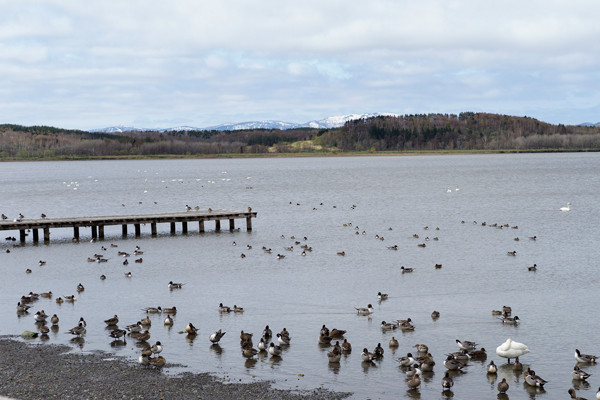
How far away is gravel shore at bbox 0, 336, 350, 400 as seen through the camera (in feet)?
58.3

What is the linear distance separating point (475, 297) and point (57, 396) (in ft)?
60.0

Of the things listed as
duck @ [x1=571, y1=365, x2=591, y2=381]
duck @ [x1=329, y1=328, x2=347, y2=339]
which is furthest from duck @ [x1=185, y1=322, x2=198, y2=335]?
duck @ [x1=571, y1=365, x2=591, y2=381]

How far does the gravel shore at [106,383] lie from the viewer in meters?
17.8

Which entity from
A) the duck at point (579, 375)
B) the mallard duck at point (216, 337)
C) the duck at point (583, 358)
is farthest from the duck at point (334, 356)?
the duck at point (583, 358)

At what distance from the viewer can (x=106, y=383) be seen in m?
18.6

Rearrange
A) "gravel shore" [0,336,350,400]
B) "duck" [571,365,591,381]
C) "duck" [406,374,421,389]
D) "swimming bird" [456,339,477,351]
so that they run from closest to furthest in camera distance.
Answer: "gravel shore" [0,336,350,400] → "duck" [406,374,421,389] → "duck" [571,365,591,381] → "swimming bird" [456,339,477,351]

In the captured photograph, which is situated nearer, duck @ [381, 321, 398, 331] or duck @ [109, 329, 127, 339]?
duck @ [109, 329, 127, 339]

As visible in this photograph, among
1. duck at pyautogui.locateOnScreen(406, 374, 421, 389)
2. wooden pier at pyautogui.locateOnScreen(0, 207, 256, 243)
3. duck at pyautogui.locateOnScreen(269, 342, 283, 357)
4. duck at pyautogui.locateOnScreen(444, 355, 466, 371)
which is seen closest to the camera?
duck at pyautogui.locateOnScreen(406, 374, 421, 389)

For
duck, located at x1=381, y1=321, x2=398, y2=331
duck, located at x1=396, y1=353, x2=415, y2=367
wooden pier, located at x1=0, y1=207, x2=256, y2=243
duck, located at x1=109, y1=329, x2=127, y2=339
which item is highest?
wooden pier, located at x1=0, y1=207, x2=256, y2=243

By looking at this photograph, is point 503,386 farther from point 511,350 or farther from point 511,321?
point 511,321

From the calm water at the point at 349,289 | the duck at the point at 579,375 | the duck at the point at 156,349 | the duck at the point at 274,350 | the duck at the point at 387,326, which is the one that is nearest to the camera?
the duck at the point at 579,375

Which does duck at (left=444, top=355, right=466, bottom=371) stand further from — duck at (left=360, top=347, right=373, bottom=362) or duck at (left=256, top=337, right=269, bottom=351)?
duck at (left=256, top=337, right=269, bottom=351)

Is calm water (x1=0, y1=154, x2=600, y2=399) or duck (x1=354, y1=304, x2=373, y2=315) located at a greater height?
duck (x1=354, y1=304, x2=373, y2=315)

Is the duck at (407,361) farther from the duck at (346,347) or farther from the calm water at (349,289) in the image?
the duck at (346,347)
